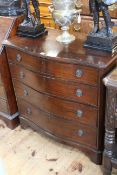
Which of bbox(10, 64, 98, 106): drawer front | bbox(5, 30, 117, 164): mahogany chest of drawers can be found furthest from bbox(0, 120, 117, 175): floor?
bbox(10, 64, 98, 106): drawer front

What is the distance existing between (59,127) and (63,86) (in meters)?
0.38

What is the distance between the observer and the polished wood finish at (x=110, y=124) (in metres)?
1.42

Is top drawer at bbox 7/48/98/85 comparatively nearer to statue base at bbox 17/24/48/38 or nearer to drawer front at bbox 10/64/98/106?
drawer front at bbox 10/64/98/106

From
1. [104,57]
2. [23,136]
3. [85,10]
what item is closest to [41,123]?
[23,136]

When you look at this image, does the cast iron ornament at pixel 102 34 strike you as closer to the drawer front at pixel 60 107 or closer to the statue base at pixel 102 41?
the statue base at pixel 102 41

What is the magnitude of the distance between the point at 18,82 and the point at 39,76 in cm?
31

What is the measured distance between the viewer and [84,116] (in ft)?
5.61

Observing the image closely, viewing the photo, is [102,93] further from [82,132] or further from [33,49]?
[33,49]

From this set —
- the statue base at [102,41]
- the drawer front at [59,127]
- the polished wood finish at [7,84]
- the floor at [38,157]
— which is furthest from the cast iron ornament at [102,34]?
the floor at [38,157]

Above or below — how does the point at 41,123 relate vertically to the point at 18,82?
below

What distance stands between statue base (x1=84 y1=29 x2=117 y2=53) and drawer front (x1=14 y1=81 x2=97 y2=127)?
1.30 feet

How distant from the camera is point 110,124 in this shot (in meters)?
1.55

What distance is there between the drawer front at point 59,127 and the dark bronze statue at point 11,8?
729 millimetres

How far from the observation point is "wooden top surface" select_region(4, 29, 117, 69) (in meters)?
1.54
